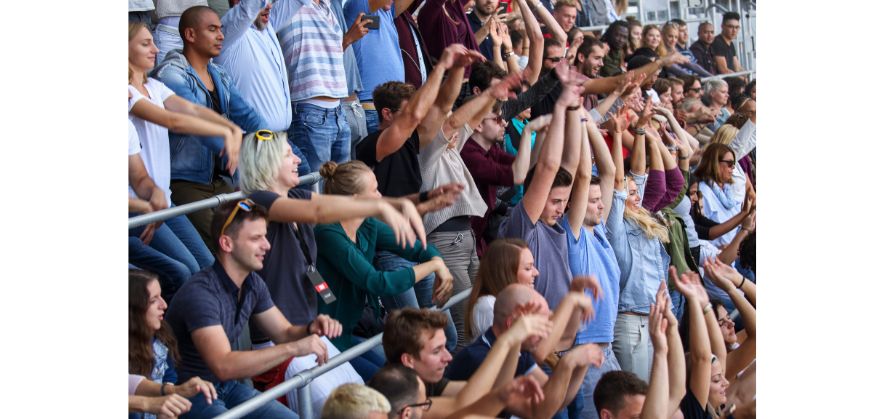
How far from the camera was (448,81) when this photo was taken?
154 inches

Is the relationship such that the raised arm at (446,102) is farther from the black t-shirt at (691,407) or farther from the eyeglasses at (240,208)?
the black t-shirt at (691,407)

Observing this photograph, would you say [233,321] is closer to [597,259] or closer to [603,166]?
[597,259]

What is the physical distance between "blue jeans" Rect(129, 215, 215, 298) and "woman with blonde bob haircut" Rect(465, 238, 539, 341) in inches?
37.3

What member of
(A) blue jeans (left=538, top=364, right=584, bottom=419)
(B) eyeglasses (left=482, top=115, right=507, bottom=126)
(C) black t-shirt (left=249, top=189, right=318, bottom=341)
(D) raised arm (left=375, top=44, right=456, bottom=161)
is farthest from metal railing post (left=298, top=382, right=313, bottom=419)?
(B) eyeglasses (left=482, top=115, right=507, bottom=126)

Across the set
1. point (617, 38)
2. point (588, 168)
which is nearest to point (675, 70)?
point (617, 38)

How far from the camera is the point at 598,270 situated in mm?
4500

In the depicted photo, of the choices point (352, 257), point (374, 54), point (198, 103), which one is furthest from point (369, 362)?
point (374, 54)

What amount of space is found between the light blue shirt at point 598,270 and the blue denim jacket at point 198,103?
1.36 metres

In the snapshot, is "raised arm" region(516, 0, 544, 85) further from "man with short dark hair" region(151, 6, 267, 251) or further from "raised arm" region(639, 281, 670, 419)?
"man with short dark hair" region(151, 6, 267, 251)

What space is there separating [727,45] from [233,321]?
9.57ft

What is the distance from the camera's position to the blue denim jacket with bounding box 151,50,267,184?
3.36 metres

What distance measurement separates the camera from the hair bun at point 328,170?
362 centimetres
